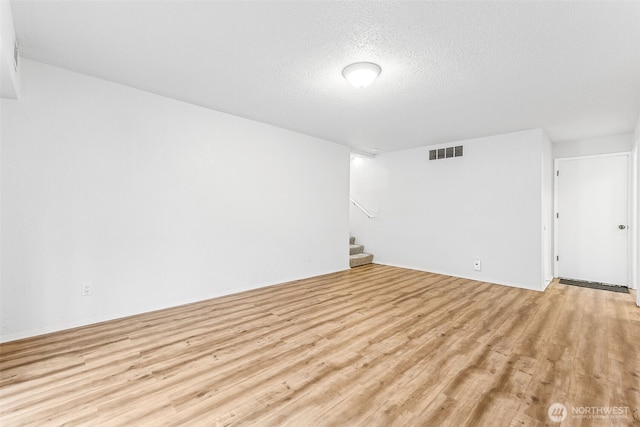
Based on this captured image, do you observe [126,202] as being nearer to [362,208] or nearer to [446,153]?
[362,208]

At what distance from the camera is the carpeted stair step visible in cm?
605

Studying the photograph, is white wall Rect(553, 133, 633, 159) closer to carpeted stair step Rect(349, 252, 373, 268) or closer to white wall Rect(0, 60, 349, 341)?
carpeted stair step Rect(349, 252, 373, 268)

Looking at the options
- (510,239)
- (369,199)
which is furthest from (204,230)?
(510,239)

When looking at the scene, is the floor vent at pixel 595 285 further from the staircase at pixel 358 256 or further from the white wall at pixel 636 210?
the staircase at pixel 358 256

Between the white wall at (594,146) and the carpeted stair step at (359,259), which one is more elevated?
the white wall at (594,146)

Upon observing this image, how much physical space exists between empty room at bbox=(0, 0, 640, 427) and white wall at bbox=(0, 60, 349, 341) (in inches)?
0.7

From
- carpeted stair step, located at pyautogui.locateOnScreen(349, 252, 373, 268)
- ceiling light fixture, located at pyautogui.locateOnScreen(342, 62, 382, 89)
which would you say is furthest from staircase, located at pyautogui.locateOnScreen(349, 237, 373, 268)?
ceiling light fixture, located at pyautogui.locateOnScreen(342, 62, 382, 89)

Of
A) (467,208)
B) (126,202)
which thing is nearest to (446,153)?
(467,208)

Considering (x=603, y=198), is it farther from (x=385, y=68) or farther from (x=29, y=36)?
(x=29, y=36)

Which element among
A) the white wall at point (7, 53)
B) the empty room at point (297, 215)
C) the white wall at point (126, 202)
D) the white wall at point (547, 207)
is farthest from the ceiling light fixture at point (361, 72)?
the white wall at point (547, 207)

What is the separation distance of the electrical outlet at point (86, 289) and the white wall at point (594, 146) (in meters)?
7.45

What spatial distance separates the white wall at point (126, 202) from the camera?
2.57m

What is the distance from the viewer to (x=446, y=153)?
17.7 feet

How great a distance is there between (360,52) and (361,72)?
22 centimetres
